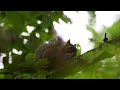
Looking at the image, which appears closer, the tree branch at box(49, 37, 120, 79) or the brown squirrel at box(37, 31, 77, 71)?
the tree branch at box(49, 37, 120, 79)

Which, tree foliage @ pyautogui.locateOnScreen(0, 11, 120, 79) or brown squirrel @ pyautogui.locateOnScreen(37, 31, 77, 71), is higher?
brown squirrel @ pyautogui.locateOnScreen(37, 31, 77, 71)

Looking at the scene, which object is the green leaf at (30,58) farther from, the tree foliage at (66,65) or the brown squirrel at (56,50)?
the brown squirrel at (56,50)

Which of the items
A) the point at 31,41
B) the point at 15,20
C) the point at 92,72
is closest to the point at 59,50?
the point at 31,41

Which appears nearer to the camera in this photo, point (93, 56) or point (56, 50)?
point (93, 56)

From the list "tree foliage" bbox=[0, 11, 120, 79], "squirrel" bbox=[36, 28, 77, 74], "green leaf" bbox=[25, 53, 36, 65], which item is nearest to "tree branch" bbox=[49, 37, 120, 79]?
"tree foliage" bbox=[0, 11, 120, 79]

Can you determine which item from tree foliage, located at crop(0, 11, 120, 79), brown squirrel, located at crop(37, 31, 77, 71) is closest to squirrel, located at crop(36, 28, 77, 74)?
brown squirrel, located at crop(37, 31, 77, 71)

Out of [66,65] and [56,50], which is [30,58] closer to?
[66,65]

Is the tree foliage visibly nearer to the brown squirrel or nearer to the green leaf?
the green leaf

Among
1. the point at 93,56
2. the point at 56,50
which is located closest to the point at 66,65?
the point at 93,56

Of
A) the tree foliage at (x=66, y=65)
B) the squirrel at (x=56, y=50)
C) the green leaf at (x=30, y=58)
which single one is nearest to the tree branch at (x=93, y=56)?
the tree foliage at (x=66, y=65)

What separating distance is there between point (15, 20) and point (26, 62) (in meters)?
0.51
